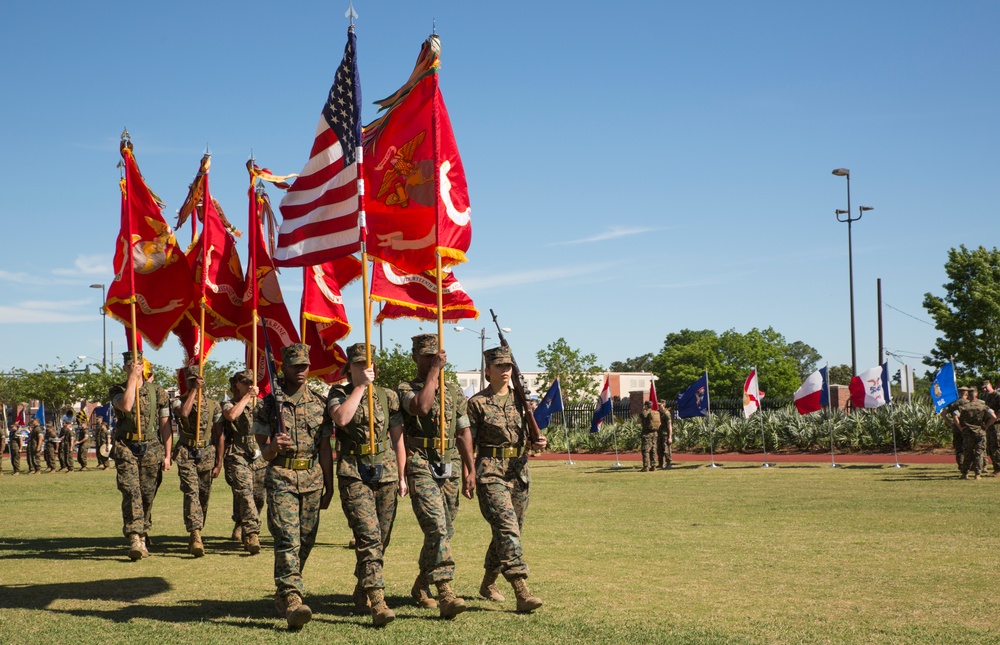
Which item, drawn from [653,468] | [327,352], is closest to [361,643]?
[327,352]

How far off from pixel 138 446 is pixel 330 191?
Answer: 4.46 m

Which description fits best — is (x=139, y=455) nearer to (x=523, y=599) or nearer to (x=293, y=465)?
(x=293, y=465)

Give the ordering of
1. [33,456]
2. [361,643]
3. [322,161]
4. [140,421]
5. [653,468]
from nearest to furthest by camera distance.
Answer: [361,643]
[322,161]
[140,421]
[653,468]
[33,456]

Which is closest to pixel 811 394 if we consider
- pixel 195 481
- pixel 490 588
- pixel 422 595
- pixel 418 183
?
pixel 195 481

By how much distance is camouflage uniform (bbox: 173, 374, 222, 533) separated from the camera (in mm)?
12898

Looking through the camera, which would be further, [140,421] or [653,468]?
[653,468]

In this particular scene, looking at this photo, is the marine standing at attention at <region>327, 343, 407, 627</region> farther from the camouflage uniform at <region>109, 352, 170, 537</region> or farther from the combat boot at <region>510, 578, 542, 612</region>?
the camouflage uniform at <region>109, 352, 170, 537</region>

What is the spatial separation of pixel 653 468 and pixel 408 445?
68.0 ft

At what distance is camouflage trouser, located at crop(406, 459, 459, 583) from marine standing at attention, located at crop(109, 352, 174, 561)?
4.78m

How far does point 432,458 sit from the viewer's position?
8.62 metres

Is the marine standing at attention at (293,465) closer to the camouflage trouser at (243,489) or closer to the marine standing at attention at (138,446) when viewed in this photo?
the marine standing at attention at (138,446)

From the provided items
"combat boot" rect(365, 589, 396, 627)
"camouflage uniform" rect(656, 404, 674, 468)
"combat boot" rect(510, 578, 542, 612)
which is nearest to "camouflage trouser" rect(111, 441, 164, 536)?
"combat boot" rect(365, 589, 396, 627)

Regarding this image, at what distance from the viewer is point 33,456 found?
116 feet

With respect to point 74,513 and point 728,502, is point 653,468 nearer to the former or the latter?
point 728,502
